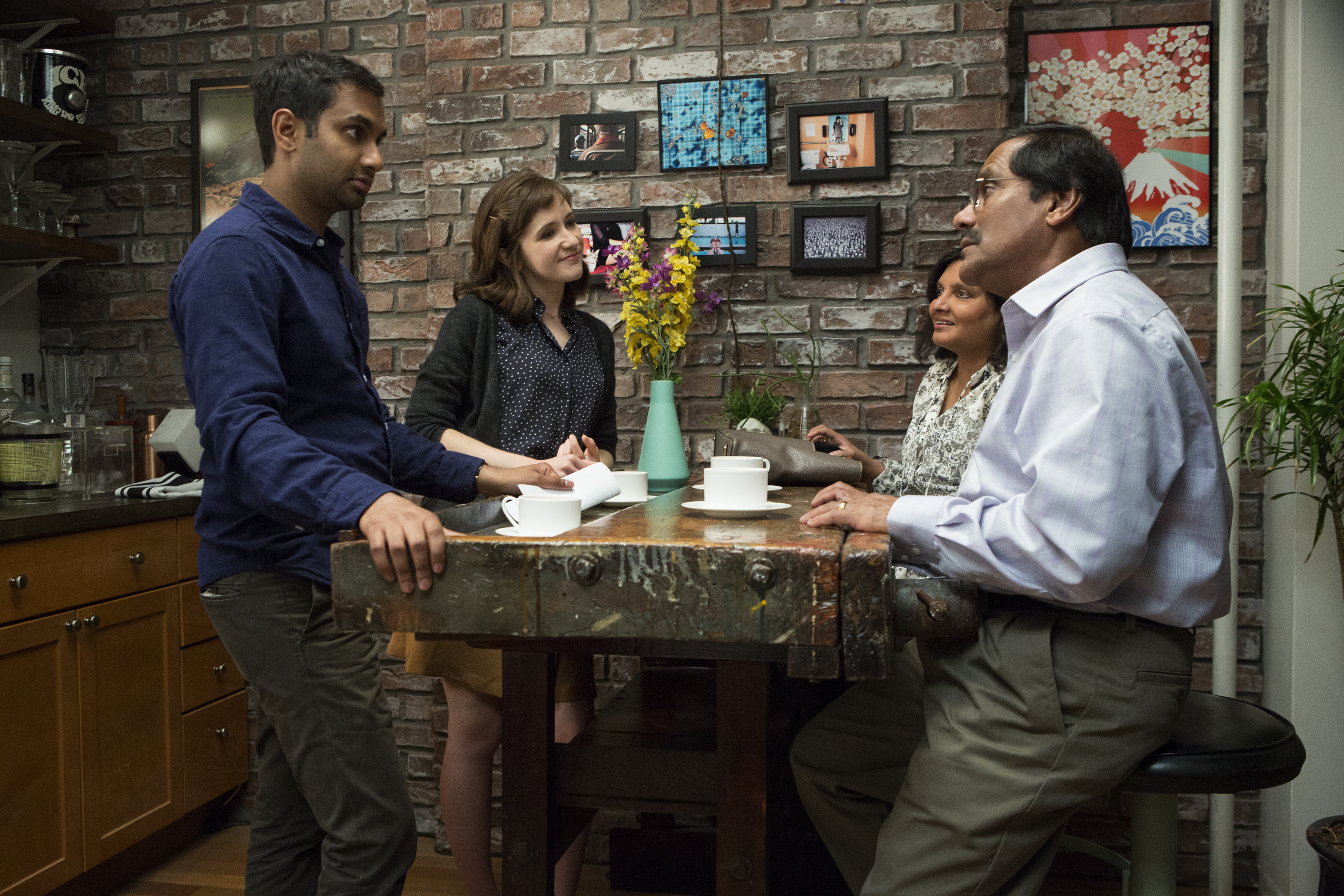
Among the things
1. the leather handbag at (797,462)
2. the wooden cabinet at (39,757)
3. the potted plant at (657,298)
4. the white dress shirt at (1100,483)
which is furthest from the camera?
the potted plant at (657,298)

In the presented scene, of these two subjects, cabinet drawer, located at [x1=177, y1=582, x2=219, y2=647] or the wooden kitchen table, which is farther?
cabinet drawer, located at [x1=177, y1=582, x2=219, y2=647]

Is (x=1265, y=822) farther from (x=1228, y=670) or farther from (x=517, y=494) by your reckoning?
(x=517, y=494)

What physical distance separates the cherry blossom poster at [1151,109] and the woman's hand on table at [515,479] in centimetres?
166

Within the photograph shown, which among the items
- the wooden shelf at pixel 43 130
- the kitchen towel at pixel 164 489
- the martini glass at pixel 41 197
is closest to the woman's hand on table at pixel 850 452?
the kitchen towel at pixel 164 489

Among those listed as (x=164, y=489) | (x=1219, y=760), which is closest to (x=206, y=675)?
(x=164, y=489)

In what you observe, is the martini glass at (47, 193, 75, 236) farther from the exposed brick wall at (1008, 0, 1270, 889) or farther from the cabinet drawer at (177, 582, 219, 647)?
the exposed brick wall at (1008, 0, 1270, 889)

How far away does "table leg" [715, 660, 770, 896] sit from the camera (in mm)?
1465

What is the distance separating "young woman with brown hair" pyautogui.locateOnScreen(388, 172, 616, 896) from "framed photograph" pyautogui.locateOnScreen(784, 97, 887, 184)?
0.68m

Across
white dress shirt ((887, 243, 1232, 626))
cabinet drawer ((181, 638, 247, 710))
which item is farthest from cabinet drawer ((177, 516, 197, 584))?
white dress shirt ((887, 243, 1232, 626))

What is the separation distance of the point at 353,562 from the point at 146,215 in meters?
2.45

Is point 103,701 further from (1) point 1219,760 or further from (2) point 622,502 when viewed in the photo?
(1) point 1219,760

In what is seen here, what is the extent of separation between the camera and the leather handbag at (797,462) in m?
1.92

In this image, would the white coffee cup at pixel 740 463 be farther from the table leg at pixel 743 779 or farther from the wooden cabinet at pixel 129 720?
the wooden cabinet at pixel 129 720

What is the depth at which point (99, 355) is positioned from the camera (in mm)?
3100
